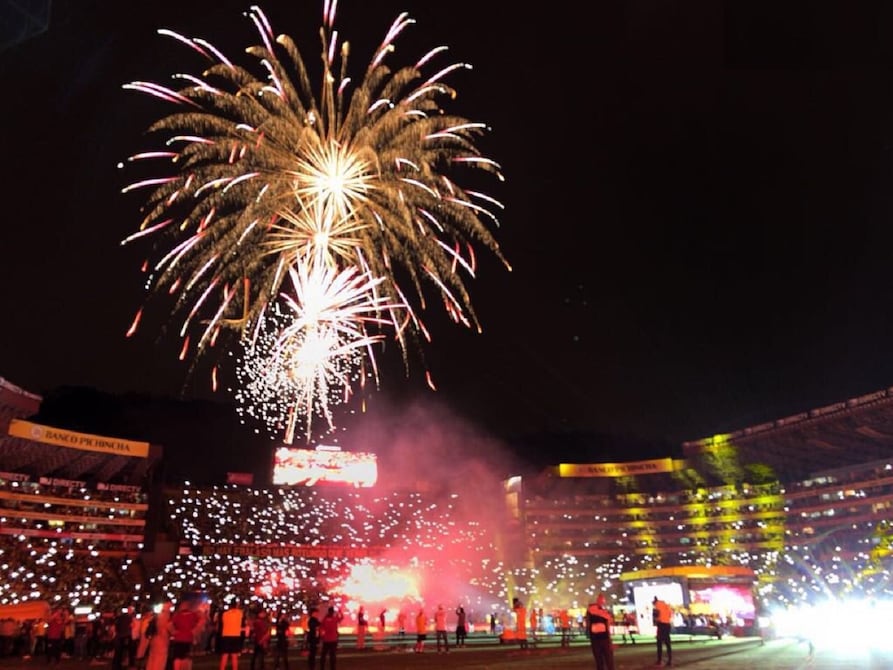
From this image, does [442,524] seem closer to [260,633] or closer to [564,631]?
[564,631]

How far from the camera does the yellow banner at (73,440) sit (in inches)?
2562

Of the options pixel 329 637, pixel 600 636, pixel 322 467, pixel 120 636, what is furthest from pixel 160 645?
pixel 322 467

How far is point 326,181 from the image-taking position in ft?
74.7

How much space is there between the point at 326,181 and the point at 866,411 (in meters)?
74.2

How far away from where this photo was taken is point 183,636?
12.8 metres

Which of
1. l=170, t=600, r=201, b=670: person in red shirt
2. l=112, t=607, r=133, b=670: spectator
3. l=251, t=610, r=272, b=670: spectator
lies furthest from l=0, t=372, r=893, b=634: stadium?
l=170, t=600, r=201, b=670: person in red shirt

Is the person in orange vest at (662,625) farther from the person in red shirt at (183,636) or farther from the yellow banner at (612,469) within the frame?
the yellow banner at (612,469)

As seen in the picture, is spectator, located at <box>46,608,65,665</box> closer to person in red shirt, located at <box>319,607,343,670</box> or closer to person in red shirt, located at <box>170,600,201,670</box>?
person in red shirt, located at <box>319,607,343,670</box>

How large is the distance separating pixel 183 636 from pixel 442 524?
76.5m

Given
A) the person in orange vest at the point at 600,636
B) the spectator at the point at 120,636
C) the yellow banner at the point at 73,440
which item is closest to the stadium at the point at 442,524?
the yellow banner at the point at 73,440

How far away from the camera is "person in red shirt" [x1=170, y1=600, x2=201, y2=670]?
497 inches

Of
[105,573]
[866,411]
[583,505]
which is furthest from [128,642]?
[583,505]

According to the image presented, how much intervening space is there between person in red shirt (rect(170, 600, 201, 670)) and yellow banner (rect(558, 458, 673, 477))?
→ 96720 millimetres

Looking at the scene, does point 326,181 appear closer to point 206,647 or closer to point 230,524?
Result: point 206,647
